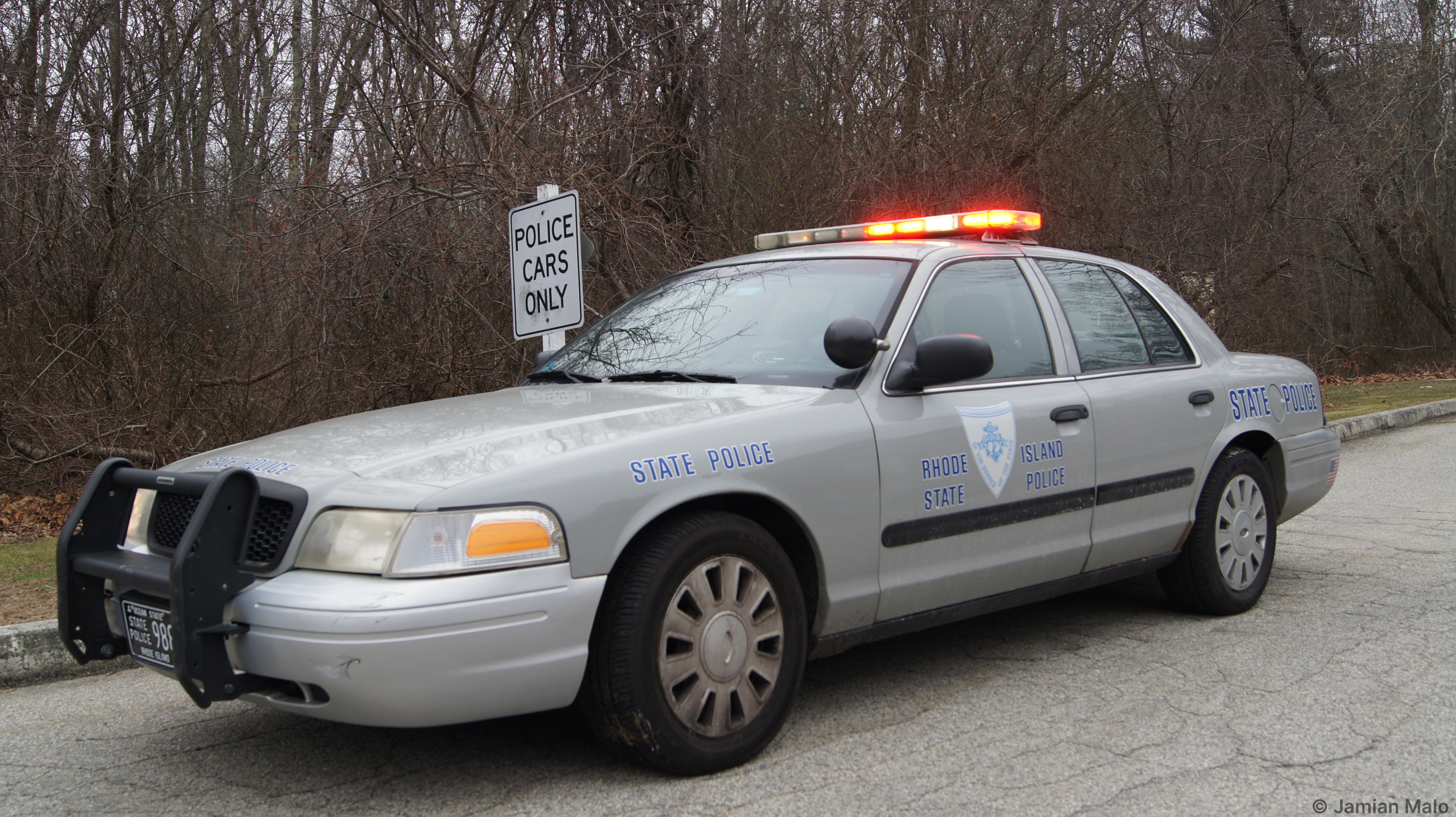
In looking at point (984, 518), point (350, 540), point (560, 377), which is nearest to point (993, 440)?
point (984, 518)

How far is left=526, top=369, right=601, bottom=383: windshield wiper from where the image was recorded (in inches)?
171

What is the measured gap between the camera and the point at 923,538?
3.83 metres

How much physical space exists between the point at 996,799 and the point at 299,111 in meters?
11.4

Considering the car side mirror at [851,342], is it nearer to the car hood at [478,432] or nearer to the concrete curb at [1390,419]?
the car hood at [478,432]

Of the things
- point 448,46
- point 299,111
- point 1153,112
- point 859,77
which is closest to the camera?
point 448,46

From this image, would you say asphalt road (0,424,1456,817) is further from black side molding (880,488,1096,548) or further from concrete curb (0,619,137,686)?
black side molding (880,488,1096,548)

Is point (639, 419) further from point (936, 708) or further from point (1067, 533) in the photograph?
point (1067, 533)

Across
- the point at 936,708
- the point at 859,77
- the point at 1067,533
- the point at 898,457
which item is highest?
the point at 859,77

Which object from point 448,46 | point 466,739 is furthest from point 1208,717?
point 448,46

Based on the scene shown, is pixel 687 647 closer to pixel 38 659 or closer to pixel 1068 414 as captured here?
pixel 1068 414

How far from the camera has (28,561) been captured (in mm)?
6207

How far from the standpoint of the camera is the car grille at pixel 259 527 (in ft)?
10.0

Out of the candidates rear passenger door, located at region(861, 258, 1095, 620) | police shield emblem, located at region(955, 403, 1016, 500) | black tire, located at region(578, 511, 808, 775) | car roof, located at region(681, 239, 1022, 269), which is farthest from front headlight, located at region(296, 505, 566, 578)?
car roof, located at region(681, 239, 1022, 269)

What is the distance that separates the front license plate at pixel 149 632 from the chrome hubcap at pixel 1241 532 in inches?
157
